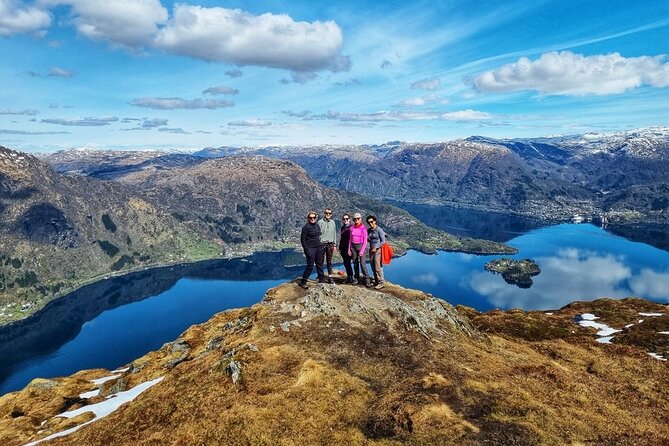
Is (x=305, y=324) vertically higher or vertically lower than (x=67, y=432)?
higher

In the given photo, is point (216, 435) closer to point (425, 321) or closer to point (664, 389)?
point (425, 321)

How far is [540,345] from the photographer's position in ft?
141

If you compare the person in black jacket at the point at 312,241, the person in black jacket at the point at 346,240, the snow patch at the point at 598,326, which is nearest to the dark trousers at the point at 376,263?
the person in black jacket at the point at 346,240

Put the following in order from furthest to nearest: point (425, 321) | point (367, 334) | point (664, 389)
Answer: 1. point (425, 321)
2. point (367, 334)
3. point (664, 389)

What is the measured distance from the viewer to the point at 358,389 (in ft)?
88.8

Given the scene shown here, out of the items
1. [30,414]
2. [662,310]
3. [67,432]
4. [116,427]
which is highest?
[116,427]

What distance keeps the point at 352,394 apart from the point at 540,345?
25641 mm

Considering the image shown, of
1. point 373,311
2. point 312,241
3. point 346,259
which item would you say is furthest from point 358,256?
point 373,311

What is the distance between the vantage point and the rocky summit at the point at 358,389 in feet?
74.6

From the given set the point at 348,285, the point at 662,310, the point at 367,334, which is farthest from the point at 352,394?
the point at 662,310

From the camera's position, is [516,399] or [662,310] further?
[662,310]

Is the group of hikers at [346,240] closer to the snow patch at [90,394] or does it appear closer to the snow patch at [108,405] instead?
the snow patch at [108,405]

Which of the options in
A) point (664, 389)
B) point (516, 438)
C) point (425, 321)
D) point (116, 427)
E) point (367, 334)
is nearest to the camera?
point (516, 438)

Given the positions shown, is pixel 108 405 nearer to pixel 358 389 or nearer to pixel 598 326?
pixel 358 389
